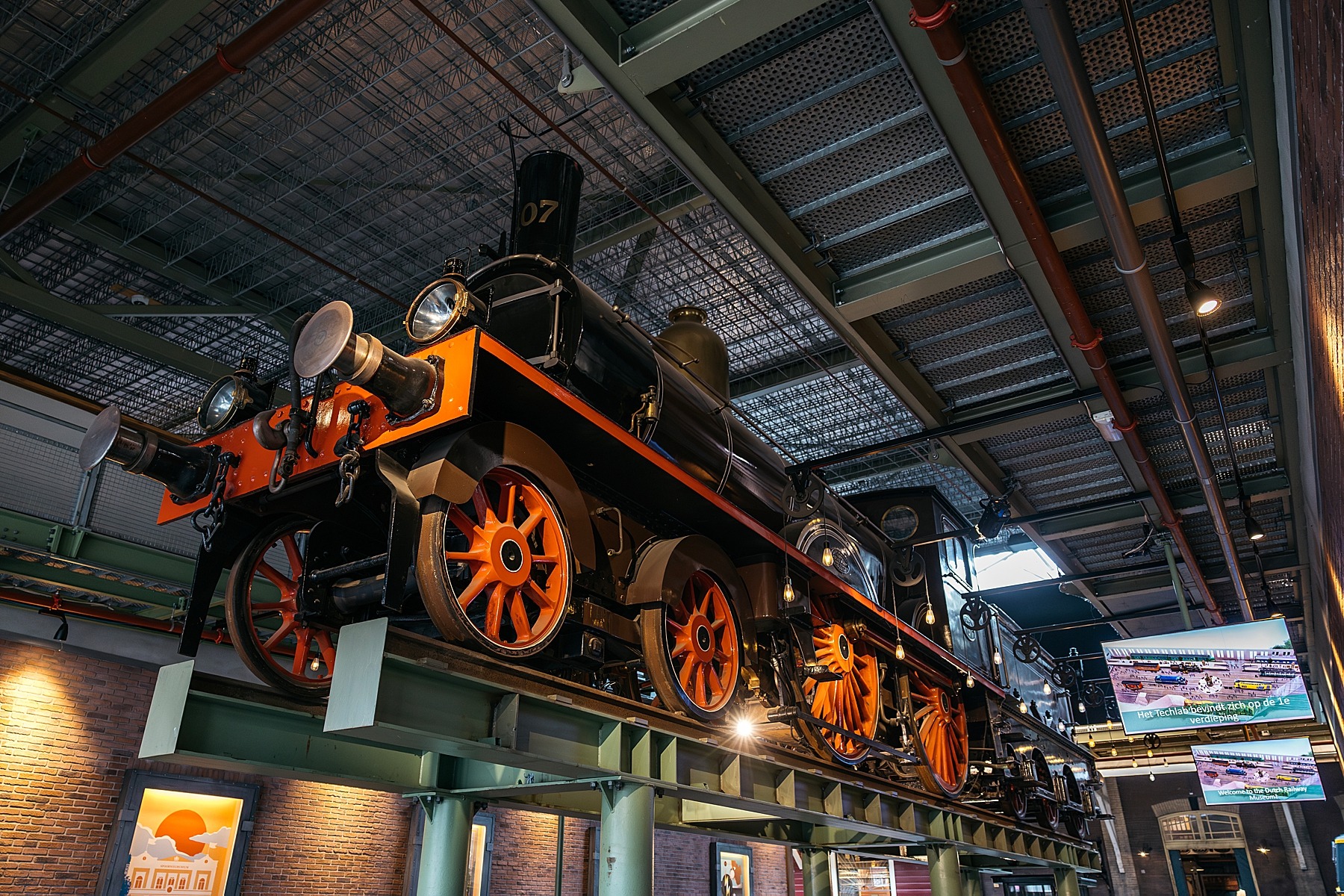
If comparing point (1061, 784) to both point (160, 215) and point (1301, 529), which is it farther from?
point (160, 215)

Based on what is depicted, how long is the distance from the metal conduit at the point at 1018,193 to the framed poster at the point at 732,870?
32.0ft

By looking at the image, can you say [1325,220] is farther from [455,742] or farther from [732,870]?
[732,870]

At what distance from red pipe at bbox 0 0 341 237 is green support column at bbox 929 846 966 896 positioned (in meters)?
8.09

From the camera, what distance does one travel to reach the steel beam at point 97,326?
347 inches

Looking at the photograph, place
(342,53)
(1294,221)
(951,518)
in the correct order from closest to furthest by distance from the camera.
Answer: (1294,221)
(342,53)
(951,518)

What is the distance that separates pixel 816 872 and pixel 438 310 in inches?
270

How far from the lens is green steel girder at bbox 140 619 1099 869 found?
10.3 ft

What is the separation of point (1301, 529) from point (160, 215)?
13.6 metres

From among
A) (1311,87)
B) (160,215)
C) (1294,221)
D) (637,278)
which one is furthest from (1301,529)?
(160,215)

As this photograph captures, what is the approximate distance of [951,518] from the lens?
906 centimetres

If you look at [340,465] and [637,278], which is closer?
[340,465]

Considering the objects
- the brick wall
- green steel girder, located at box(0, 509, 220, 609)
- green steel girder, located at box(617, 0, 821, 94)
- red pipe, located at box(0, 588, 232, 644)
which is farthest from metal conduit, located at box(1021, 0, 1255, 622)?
the brick wall

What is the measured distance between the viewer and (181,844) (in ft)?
25.8

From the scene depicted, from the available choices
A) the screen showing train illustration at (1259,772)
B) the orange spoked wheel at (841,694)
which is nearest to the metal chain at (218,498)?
the orange spoked wheel at (841,694)
